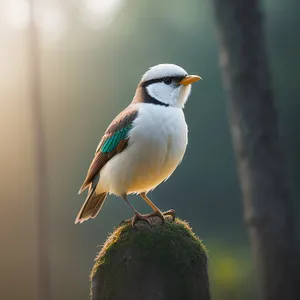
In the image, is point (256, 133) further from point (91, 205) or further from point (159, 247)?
point (159, 247)

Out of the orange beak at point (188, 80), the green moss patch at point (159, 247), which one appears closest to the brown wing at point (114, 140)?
the orange beak at point (188, 80)

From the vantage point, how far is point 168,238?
7.91ft

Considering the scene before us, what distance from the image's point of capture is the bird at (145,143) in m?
3.04

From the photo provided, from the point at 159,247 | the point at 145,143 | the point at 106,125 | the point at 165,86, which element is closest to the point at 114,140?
the point at 145,143

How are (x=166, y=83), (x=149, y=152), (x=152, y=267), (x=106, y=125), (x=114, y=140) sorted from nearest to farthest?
(x=152, y=267)
(x=149, y=152)
(x=114, y=140)
(x=166, y=83)
(x=106, y=125)

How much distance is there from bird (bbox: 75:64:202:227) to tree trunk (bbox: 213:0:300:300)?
0.77 meters

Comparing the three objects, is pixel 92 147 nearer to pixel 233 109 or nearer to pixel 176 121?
pixel 233 109

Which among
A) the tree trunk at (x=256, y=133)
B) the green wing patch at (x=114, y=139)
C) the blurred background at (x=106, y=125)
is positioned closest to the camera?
the green wing patch at (x=114, y=139)

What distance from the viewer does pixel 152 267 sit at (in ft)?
7.59

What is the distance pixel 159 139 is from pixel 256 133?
113 centimetres

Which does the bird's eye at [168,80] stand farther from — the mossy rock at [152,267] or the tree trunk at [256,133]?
the mossy rock at [152,267]

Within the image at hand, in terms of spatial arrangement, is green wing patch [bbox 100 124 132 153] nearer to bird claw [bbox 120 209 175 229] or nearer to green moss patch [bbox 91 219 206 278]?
bird claw [bbox 120 209 175 229]

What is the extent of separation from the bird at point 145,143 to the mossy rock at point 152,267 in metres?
0.41

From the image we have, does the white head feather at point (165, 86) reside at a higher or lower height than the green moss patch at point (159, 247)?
higher
